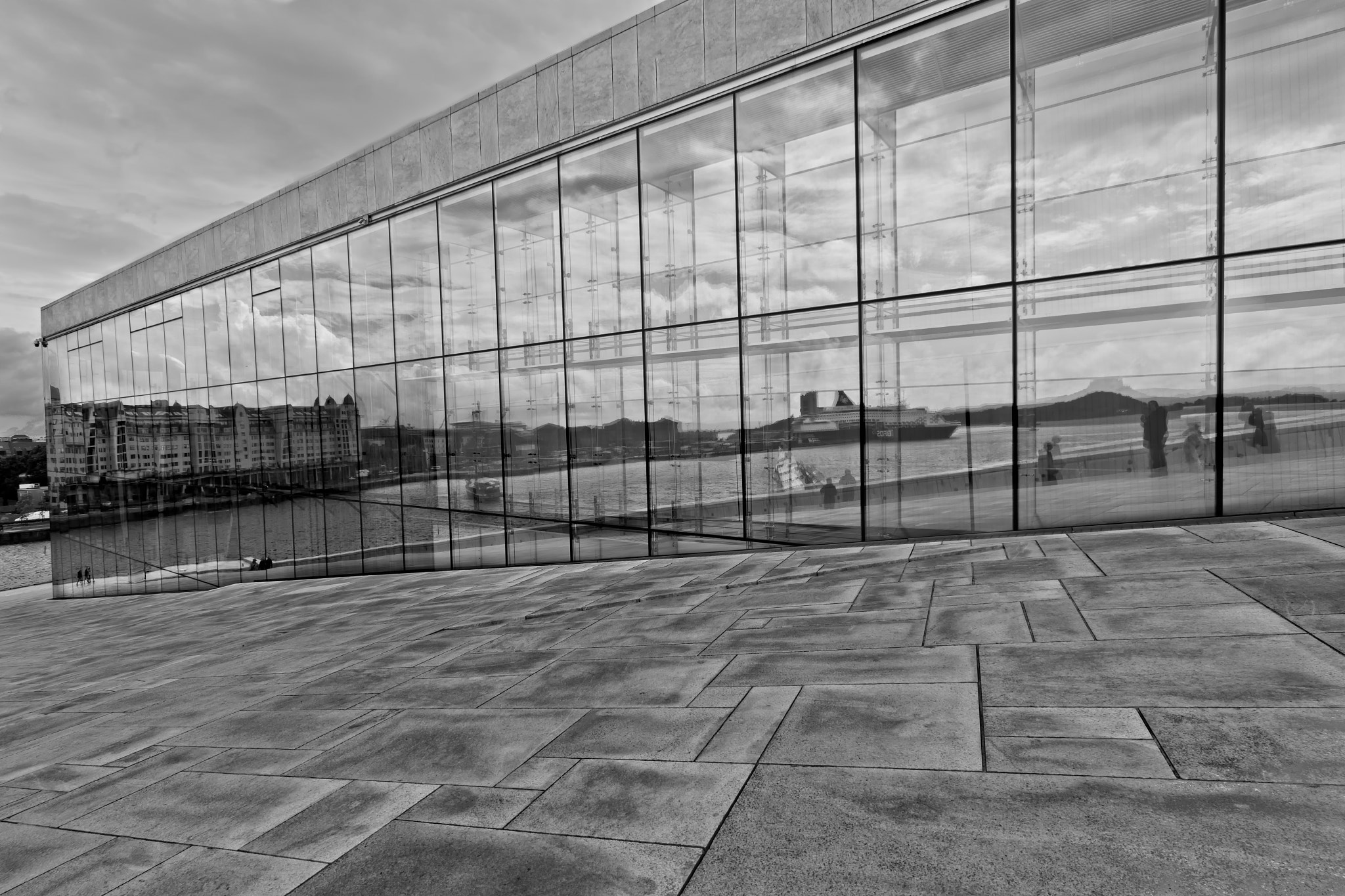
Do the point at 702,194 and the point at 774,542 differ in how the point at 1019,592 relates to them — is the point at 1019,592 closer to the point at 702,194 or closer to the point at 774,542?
the point at 774,542

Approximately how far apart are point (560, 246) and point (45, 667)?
11.4 meters

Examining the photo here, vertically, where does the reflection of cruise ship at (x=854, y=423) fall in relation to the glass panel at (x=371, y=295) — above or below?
below

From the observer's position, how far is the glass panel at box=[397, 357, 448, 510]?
51.3 ft

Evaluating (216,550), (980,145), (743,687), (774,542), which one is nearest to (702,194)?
(980,145)

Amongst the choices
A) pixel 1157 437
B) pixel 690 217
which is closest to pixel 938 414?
pixel 1157 437

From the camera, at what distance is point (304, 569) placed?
1953 cm

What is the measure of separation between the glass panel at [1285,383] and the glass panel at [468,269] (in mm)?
11935

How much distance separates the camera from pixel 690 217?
12.1 meters

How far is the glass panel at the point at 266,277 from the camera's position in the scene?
1950 cm

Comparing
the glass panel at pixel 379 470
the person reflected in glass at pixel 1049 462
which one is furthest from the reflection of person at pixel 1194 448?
the glass panel at pixel 379 470

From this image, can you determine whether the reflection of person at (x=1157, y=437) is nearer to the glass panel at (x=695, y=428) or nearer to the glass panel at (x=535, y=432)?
the glass panel at (x=695, y=428)

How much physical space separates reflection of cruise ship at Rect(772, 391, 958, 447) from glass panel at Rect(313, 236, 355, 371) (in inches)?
462

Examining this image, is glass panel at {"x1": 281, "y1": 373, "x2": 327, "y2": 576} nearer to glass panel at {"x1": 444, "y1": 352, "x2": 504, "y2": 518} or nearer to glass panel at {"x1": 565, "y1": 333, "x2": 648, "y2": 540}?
glass panel at {"x1": 444, "y1": 352, "x2": 504, "y2": 518}

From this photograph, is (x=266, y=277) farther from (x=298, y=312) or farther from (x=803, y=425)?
(x=803, y=425)
